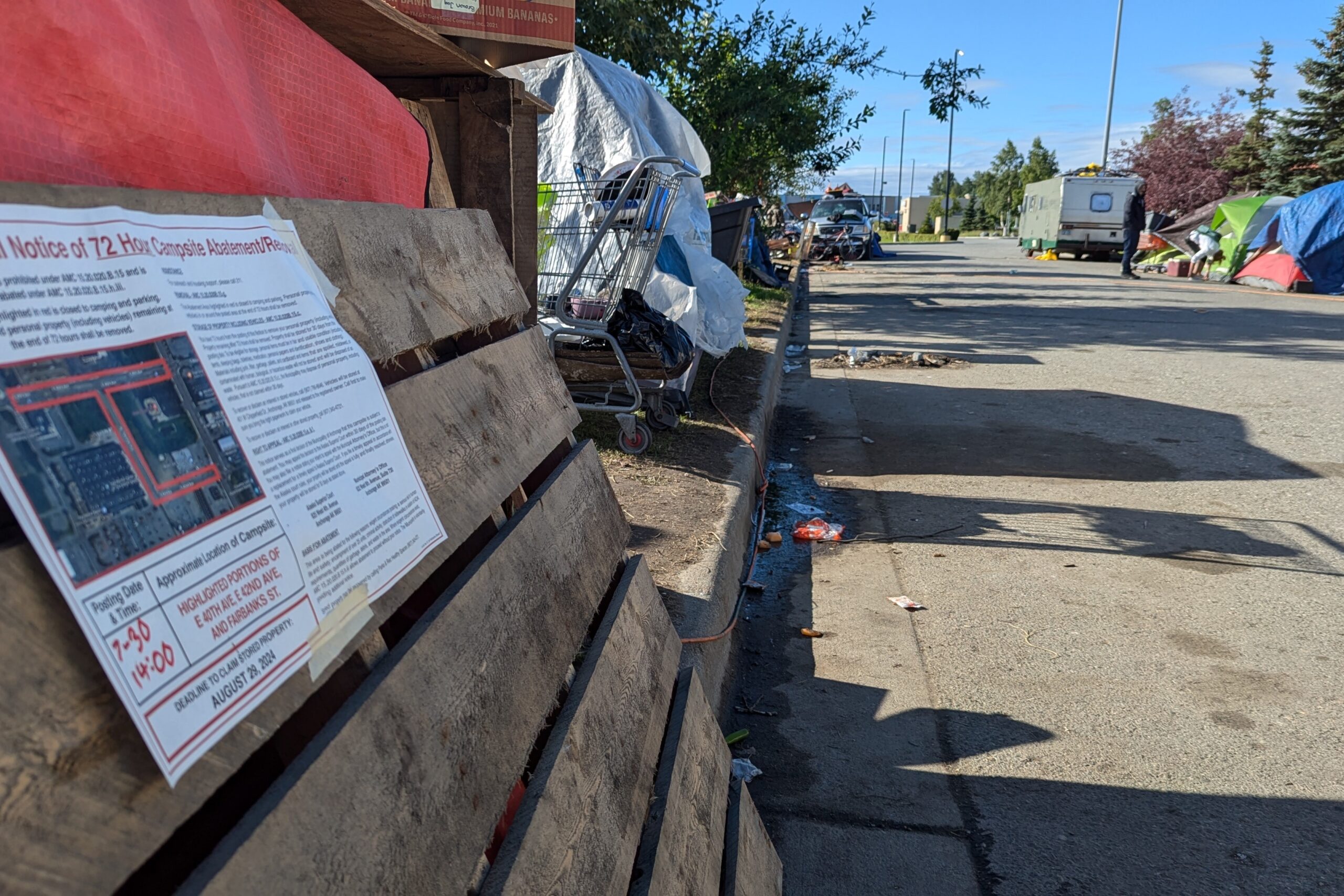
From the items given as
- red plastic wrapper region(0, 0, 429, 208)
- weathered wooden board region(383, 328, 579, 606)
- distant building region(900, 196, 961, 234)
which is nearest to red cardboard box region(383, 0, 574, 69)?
red plastic wrapper region(0, 0, 429, 208)

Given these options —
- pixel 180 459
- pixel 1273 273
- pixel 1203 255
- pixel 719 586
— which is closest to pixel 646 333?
pixel 719 586

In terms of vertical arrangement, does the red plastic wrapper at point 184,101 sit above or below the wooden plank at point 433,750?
above

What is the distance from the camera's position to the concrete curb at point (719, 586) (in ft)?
10.9

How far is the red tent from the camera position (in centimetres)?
2108

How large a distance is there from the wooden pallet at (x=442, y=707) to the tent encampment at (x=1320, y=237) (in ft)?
75.8

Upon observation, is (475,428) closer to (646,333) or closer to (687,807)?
(687,807)

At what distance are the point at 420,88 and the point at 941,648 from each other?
289 centimetres

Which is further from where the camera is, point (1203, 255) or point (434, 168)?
point (1203, 255)

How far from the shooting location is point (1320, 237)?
20.5m

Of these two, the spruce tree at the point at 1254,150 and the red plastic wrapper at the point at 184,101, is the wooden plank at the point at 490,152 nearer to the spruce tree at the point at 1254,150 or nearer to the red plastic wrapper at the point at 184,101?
the red plastic wrapper at the point at 184,101

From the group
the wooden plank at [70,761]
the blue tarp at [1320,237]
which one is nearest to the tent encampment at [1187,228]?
the blue tarp at [1320,237]

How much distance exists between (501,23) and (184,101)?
1482 millimetres

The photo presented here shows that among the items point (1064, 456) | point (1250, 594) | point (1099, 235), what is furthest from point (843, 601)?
point (1099, 235)

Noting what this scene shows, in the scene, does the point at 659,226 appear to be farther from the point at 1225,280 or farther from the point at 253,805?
the point at 1225,280
